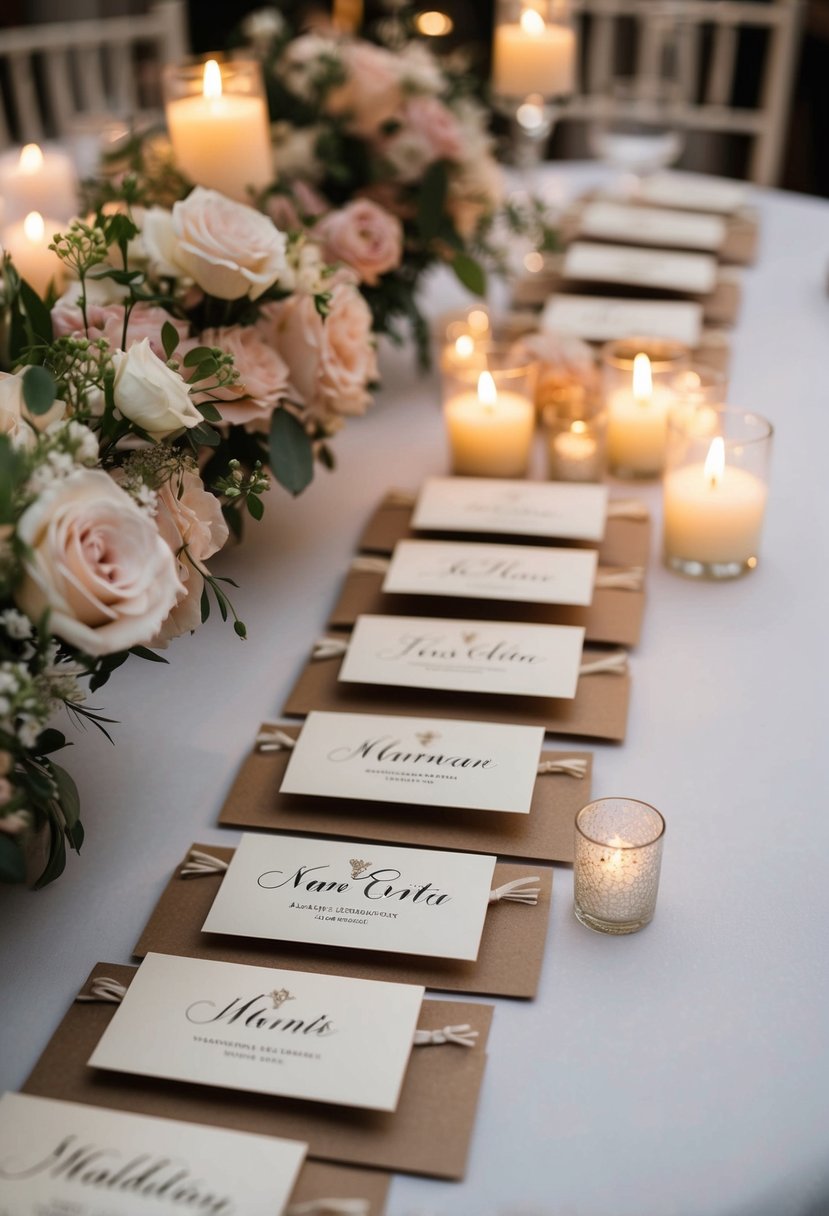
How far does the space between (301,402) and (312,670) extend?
0.26 meters

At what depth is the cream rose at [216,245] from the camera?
99cm

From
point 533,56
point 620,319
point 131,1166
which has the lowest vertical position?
point 131,1166

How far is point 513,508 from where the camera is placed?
1.21 m

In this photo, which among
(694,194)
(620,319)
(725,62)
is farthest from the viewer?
(725,62)

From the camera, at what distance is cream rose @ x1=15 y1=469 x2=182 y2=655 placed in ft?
2.14

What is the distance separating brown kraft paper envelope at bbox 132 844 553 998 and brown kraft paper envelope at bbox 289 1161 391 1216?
130 millimetres

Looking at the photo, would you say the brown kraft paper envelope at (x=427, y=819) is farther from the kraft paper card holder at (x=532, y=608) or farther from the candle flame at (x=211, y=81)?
the candle flame at (x=211, y=81)

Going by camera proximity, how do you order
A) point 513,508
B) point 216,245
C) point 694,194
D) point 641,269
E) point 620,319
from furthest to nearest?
point 694,194 < point 641,269 < point 620,319 < point 513,508 < point 216,245

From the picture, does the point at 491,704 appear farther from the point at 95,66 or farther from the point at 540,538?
the point at 95,66

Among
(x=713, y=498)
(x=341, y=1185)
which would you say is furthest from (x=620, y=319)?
(x=341, y=1185)

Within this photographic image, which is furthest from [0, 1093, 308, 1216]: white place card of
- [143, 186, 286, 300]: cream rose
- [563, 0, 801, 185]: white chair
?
[563, 0, 801, 185]: white chair

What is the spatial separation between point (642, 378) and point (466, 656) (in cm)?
48

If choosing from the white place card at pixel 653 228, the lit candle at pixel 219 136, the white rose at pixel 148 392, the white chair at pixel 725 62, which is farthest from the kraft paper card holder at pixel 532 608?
the white chair at pixel 725 62


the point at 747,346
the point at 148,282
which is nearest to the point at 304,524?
the point at 148,282
